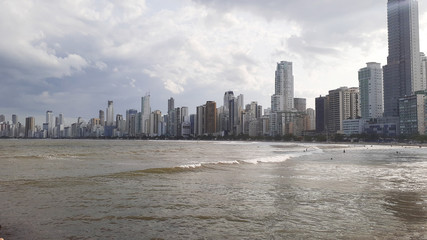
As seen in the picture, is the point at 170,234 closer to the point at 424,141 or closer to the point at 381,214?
the point at 381,214

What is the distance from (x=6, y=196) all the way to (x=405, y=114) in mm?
218926

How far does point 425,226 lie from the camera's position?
10172 mm

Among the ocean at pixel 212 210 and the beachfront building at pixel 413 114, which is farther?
the beachfront building at pixel 413 114

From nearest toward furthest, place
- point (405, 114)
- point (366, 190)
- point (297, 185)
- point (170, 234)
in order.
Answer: point (170, 234) → point (366, 190) → point (297, 185) → point (405, 114)

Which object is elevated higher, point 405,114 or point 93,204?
point 405,114

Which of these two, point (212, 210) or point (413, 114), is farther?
point (413, 114)

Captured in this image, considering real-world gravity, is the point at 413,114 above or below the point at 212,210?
above

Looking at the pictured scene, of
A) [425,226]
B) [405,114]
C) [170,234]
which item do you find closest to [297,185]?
[425,226]

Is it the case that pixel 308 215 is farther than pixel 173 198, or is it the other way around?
pixel 173 198

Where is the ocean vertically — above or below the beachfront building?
below

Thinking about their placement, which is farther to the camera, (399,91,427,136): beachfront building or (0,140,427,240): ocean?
(399,91,427,136): beachfront building

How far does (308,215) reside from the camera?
38.1 ft

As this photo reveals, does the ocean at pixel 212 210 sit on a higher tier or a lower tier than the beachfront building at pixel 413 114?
lower

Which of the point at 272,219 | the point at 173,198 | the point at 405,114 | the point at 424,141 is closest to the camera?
the point at 272,219
